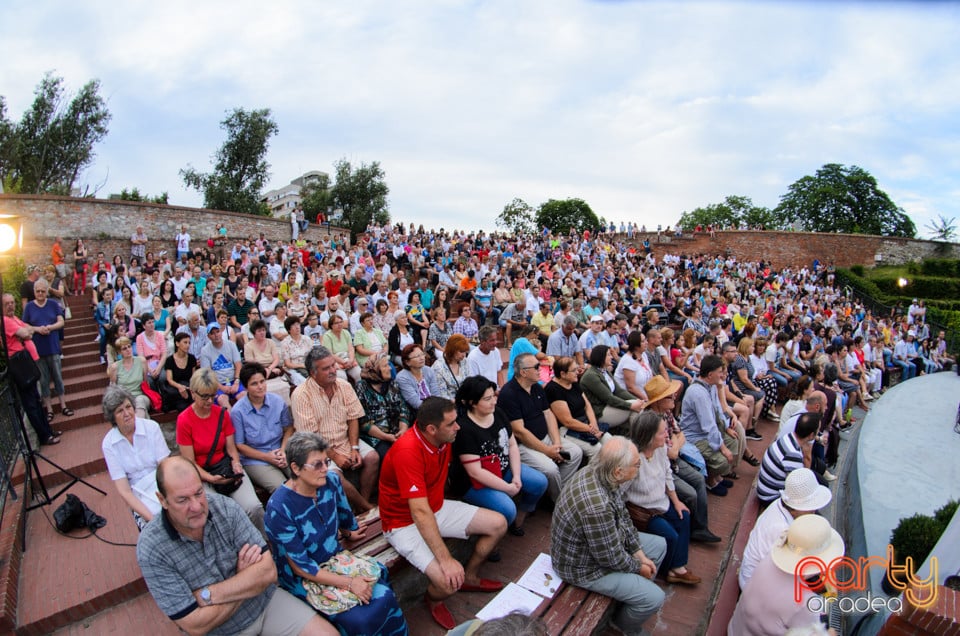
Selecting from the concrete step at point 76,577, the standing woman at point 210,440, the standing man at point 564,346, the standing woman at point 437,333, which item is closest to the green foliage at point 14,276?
the concrete step at point 76,577

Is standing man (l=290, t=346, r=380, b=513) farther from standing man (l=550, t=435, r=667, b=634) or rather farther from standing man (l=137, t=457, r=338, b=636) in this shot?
standing man (l=550, t=435, r=667, b=634)

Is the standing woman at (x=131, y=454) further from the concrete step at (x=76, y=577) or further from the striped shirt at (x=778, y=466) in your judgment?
the striped shirt at (x=778, y=466)

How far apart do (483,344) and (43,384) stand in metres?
5.37

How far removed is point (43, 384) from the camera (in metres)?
6.04

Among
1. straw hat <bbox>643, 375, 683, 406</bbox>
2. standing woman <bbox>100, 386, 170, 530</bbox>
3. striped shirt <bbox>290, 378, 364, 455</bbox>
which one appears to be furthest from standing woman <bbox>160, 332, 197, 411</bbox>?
straw hat <bbox>643, 375, 683, 406</bbox>

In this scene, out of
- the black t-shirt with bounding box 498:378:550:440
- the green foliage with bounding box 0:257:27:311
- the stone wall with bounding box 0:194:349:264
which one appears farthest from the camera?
the stone wall with bounding box 0:194:349:264

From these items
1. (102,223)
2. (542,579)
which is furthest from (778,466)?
(102,223)

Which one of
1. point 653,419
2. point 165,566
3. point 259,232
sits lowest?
point 165,566

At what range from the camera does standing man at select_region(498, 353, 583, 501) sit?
13.6 feet

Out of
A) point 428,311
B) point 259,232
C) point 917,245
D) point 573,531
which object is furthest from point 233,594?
point 917,245

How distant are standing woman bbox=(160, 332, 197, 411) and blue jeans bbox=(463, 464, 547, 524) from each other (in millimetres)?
3891

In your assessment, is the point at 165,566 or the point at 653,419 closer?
the point at 165,566

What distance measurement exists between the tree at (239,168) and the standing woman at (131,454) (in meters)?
24.3

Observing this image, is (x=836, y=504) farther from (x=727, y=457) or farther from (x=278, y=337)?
(x=278, y=337)
